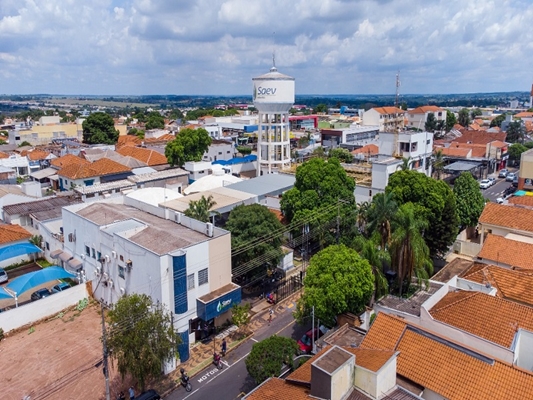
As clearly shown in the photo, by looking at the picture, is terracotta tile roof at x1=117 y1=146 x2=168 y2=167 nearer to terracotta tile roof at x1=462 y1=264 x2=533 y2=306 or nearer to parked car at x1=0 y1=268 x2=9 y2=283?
parked car at x1=0 y1=268 x2=9 y2=283

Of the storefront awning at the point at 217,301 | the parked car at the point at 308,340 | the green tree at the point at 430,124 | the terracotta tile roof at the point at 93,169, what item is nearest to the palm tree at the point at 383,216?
the parked car at the point at 308,340

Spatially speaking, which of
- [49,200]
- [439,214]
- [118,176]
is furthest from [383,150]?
[49,200]

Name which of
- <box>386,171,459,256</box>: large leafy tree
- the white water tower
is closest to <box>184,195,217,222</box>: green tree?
<box>386,171,459,256</box>: large leafy tree

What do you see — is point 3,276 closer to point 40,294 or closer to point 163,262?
point 40,294

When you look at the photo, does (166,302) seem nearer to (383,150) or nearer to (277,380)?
(277,380)

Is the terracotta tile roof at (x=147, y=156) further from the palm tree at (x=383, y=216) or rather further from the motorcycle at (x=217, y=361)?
the motorcycle at (x=217, y=361)
